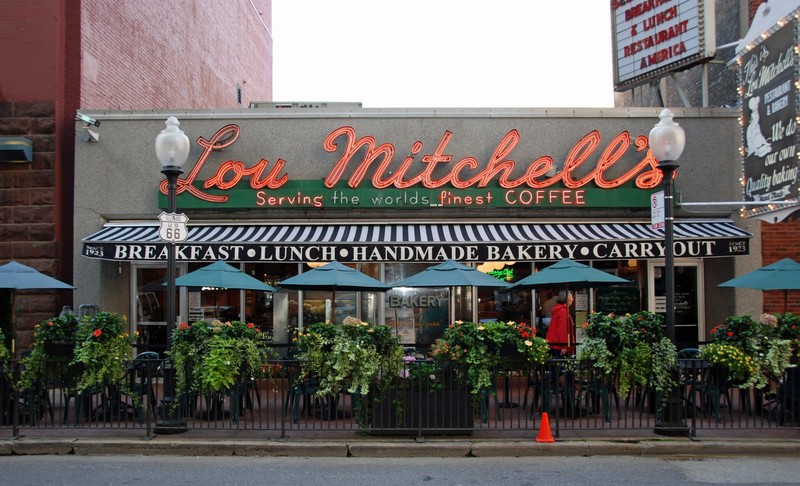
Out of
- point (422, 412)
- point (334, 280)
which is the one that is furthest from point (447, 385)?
point (334, 280)

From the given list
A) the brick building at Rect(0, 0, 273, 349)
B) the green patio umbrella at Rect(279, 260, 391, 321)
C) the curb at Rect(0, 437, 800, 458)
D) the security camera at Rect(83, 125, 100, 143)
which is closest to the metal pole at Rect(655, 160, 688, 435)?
the curb at Rect(0, 437, 800, 458)

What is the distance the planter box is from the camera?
9047mm

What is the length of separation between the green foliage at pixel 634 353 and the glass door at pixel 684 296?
5.84 metres

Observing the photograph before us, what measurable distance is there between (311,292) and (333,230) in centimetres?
154

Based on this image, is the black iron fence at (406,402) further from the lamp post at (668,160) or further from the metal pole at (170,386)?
the lamp post at (668,160)

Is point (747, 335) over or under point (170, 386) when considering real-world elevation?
over

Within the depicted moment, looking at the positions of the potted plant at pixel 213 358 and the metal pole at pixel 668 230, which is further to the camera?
the metal pole at pixel 668 230

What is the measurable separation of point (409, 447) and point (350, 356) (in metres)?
1.39

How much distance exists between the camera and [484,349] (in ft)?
29.5

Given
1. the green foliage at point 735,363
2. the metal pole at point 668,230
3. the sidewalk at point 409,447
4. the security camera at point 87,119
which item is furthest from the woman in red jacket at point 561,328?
the security camera at point 87,119

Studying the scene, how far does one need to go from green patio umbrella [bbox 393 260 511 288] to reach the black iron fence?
226cm

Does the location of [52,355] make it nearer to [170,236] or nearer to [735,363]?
[170,236]

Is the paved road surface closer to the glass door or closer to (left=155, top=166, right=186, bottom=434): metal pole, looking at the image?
(left=155, top=166, right=186, bottom=434): metal pole

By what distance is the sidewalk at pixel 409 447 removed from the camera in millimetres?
8648
